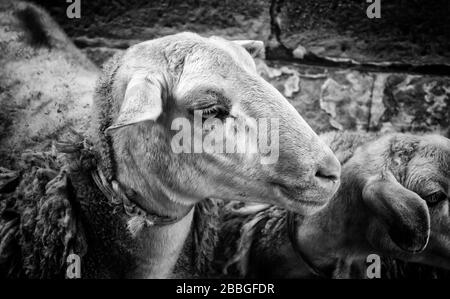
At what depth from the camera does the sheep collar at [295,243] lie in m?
1.81

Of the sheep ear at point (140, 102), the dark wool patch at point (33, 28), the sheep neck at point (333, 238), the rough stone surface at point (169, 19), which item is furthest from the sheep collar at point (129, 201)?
the rough stone surface at point (169, 19)

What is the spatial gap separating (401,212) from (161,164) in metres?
0.70

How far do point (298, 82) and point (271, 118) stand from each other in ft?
2.94

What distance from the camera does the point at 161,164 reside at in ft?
4.83

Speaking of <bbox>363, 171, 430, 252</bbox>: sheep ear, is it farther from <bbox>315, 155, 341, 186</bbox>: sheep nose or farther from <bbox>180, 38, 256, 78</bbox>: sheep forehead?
A: <bbox>180, 38, 256, 78</bbox>: sheep forehead

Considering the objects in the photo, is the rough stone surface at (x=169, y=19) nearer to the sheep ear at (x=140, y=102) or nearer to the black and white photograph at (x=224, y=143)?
the black and white photograph at (x=224, y=143)

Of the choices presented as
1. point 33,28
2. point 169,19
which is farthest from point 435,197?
point 33,28

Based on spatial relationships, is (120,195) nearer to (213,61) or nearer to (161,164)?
(161,164)

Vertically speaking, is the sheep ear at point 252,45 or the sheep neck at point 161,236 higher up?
the sheep ear at point 252,45

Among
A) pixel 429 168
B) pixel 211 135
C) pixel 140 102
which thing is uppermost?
pixel 140 102

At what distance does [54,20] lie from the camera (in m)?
2.19

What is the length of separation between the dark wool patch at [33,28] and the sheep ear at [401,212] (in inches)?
53.0
